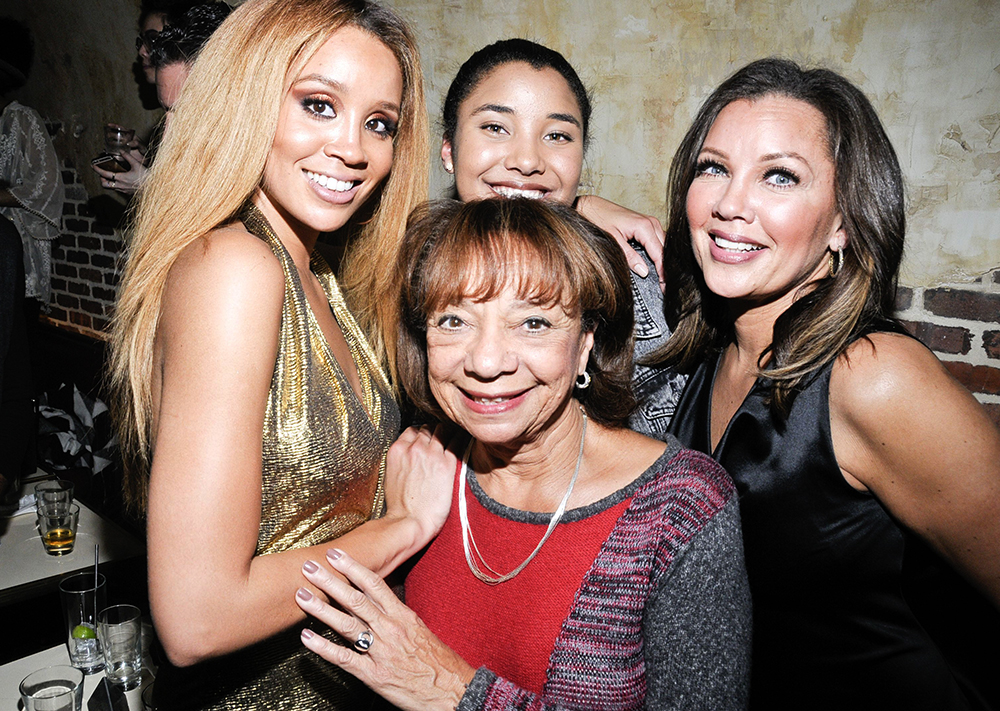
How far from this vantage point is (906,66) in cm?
205

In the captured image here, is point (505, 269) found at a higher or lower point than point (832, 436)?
higher

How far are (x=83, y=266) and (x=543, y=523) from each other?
213 inches

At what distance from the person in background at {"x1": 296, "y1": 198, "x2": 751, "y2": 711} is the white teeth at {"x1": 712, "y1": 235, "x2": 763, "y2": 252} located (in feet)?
0.91

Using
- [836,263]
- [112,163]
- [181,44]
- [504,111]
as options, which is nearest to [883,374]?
[836,263]

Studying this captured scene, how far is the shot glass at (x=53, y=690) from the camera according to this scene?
1.46 metres

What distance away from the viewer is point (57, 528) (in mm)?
2334

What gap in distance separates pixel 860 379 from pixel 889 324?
175 mm

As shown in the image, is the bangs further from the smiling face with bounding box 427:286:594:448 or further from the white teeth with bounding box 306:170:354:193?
the white teeth with bounding box 306:170:354:193

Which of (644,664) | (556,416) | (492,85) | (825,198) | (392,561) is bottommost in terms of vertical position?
(644,664)

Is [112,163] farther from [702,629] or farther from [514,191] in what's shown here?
[702,629]

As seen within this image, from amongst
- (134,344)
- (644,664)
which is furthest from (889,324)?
(134,344)

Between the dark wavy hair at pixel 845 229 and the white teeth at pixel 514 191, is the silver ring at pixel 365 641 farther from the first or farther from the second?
the white teeth at pixel 514 191

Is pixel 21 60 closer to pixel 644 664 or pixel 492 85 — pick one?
pixel 492 85

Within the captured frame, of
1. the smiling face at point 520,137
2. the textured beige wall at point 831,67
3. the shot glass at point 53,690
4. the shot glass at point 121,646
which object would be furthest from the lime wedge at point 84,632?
the textured beige wall at point 831,67
